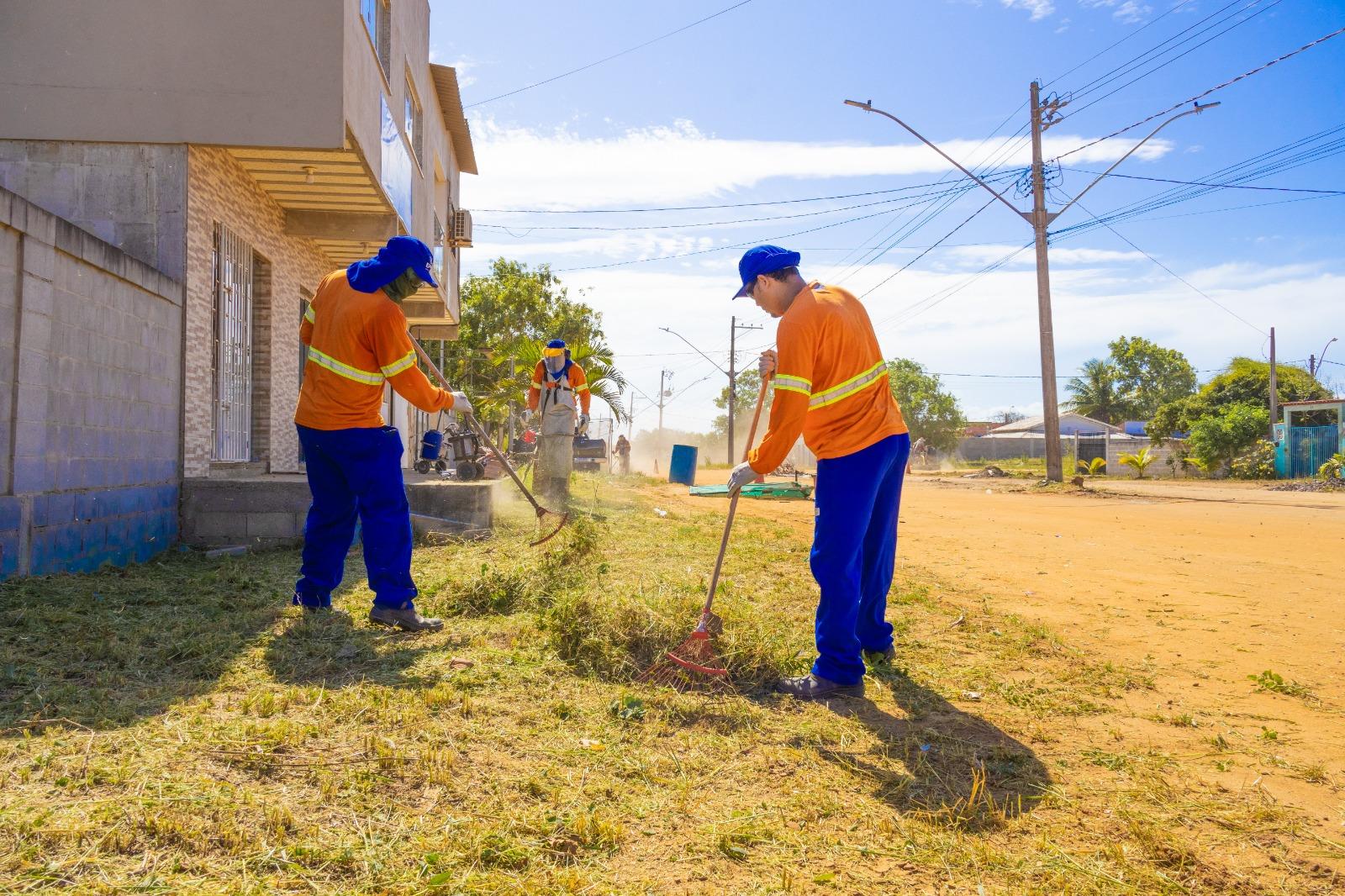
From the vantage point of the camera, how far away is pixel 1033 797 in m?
2.80

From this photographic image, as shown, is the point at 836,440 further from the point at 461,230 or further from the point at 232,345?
the point at 461,230

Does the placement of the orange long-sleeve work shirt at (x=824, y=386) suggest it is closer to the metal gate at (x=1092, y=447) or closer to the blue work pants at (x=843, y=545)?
the blue work pants at (x=843, y=545)

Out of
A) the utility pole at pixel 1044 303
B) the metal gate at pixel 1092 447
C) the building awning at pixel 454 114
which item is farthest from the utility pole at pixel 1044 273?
the metal gate at pixel 1092 447

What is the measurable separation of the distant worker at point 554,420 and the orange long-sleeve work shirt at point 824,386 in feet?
22.4

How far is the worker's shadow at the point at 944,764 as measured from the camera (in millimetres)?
2717

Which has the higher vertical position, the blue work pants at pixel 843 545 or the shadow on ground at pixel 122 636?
the blue work pants at pixel 843 545

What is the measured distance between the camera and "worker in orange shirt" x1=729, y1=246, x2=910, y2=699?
12.7 ft

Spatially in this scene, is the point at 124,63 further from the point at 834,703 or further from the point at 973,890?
the point at 973,890

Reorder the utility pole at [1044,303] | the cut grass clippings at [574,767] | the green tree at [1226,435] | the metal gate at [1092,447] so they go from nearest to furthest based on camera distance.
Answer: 1. the cut grass clippings at [574,767]
2. the utility pole at [1044,303]
3. the green tree at [1226,435]
4. the metal gate at [1092,447]

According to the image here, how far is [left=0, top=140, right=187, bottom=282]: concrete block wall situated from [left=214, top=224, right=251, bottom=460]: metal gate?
3.30 feet

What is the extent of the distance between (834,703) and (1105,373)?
73340 millimetres

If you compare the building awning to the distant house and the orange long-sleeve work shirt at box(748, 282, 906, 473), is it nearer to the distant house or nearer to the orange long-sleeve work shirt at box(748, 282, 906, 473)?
the orange long-sleeve work shirt at box(748, 282, 906, 473)

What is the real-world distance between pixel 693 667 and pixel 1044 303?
18.9 m

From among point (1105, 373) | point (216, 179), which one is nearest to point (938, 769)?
point (216, 179)
